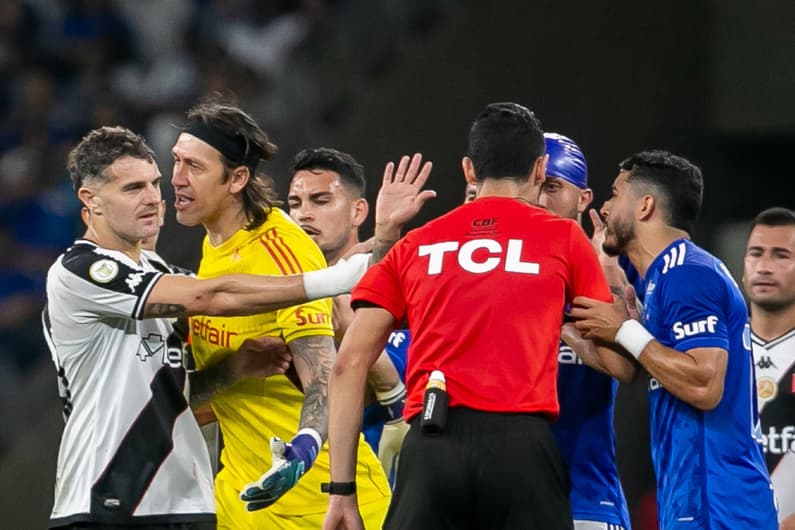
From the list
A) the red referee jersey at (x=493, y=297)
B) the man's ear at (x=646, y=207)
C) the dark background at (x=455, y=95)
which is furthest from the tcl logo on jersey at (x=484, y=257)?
the dark background at (x=455, y=95)

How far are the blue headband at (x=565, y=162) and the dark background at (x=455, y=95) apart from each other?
475cm

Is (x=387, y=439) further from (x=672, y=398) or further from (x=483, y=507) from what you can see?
(x=483, y=507)

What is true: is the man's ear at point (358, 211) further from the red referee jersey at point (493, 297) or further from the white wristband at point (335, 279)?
the red referee jersey at point (493, 297)

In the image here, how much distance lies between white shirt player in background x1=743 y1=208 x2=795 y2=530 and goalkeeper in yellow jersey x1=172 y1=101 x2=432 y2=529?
7.92ft

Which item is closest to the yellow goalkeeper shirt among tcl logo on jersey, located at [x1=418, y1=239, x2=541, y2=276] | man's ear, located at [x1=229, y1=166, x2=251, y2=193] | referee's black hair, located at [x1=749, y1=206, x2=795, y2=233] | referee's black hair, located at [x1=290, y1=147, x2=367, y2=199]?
man's ear, located at [x1=229, y1=166, x2=251, y2=193]

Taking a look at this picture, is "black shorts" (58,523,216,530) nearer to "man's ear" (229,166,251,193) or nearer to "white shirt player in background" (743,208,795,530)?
"man's ear" (229,166,251,193)

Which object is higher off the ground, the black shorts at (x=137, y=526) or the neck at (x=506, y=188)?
the neck at (x=506, y=188)

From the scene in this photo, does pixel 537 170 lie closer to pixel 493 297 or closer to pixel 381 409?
pixel 493 297

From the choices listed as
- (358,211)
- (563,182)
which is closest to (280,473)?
(563,182)

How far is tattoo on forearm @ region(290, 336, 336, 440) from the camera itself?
6.18 metres

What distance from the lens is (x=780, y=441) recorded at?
305 inches

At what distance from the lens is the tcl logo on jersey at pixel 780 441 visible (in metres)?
7.70

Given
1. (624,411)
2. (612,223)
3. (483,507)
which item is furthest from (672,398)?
(624,411)

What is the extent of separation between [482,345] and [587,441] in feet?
4.61
